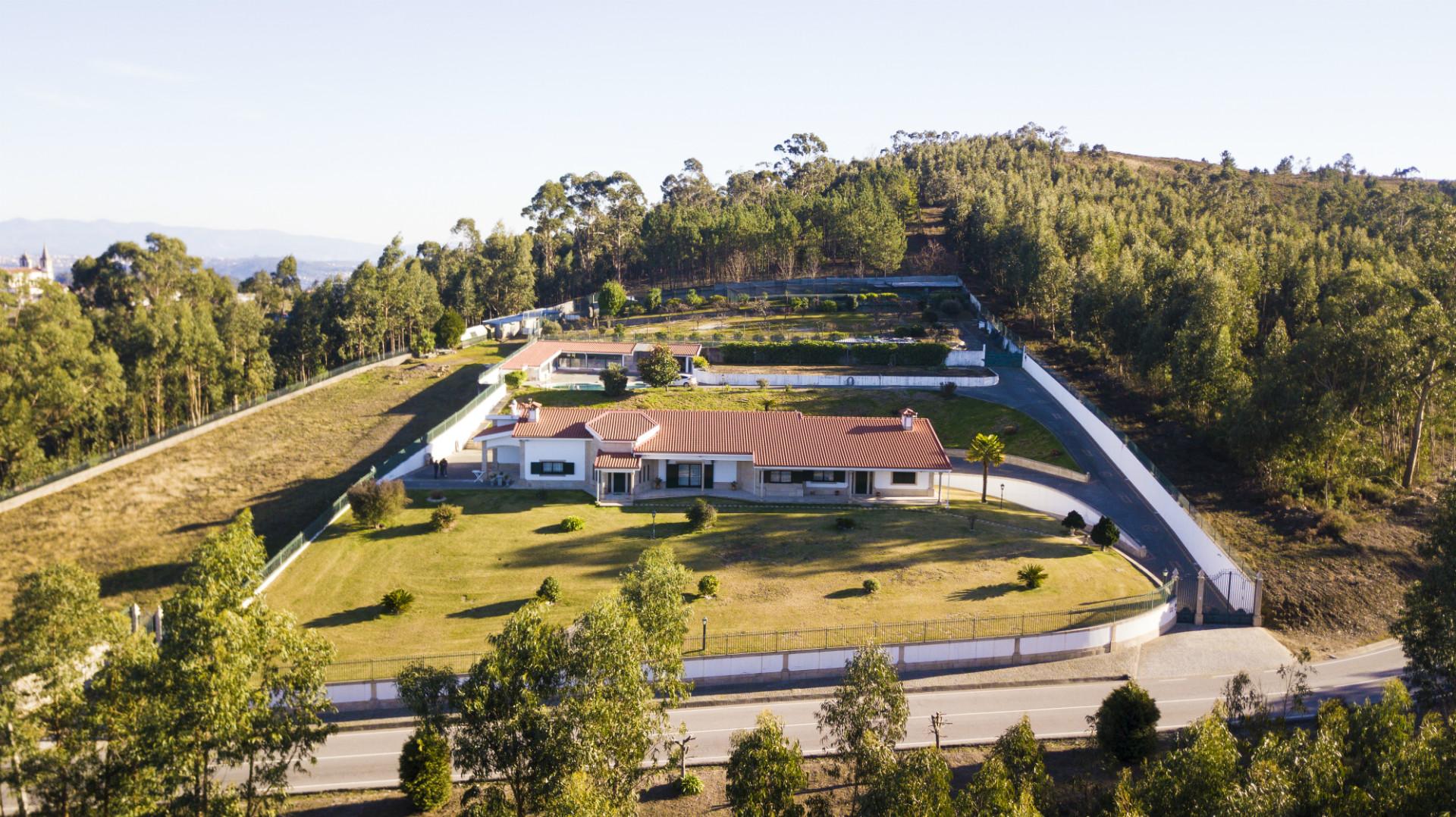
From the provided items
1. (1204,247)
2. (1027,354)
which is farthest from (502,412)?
(1204,247)

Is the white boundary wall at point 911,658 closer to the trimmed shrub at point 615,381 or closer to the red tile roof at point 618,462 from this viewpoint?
the red tile roof at point 618,462

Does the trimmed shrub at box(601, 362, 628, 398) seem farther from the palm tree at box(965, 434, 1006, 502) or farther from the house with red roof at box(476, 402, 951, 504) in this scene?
the palm tree at box(965, 434, 1006, 502)

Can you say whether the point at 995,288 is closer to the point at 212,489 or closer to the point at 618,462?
the point at 618,462

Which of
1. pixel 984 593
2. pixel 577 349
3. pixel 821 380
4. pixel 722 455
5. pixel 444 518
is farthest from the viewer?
pixel 577 349

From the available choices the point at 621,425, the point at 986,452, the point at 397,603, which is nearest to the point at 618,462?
the point at 621,425

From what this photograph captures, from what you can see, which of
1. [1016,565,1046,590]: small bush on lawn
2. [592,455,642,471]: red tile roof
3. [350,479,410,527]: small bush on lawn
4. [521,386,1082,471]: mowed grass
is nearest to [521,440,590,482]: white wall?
[592,455,642,471]: red tile roof
